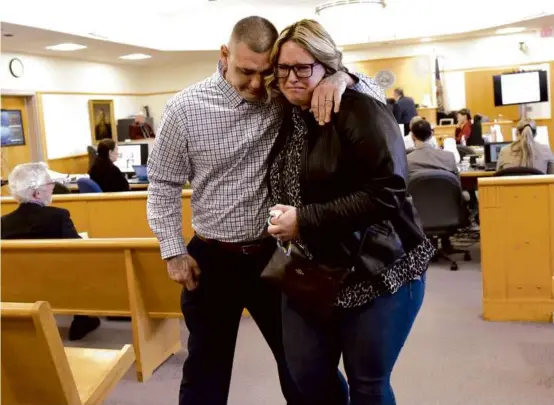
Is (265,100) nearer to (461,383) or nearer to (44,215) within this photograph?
(461,383)

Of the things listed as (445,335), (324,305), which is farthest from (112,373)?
(445,335)

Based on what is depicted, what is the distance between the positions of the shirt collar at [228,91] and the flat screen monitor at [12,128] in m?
8.79

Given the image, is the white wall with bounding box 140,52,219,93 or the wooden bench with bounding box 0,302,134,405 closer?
the wooden bench with bounding box 0,302,134,405

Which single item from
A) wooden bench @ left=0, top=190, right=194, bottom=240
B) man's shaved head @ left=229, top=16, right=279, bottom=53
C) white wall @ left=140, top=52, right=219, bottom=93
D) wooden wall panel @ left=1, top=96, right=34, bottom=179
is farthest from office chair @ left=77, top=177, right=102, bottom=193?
white wall @ left=140, top=52, right=219, bottom=93

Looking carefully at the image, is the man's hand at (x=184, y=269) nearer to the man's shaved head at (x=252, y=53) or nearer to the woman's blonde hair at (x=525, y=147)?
the man's shaved head at (x=252, y=53)

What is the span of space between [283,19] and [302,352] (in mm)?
11301

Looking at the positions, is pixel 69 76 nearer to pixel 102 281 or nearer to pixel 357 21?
pixel 357 21

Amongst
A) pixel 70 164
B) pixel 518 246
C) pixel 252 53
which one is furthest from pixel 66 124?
pixel 252 53

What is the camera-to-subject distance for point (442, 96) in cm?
1292

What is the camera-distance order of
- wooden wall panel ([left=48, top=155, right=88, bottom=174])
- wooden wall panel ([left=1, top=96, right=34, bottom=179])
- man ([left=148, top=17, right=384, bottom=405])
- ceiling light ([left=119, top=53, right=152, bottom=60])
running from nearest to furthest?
man ([left=148, top=17, right=384, bottom=405]) → wooden wall panel ([left=1, top=96, right=34, bottom=179]) → wooden wall panel ([left=48, top=155, right=88, bottom=174]) → ceiling light ([left=119, top=53, right=152, bottom=60])

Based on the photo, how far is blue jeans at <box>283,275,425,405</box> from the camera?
5.51 feet

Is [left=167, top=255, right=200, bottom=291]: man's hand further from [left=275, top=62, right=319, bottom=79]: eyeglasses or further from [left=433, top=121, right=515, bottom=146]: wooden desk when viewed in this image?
[left=433, top=121, right=515, bottom=146]: wooden desk

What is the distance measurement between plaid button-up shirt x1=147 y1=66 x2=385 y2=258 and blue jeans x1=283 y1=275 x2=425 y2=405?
36cm

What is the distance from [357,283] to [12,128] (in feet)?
31.9
